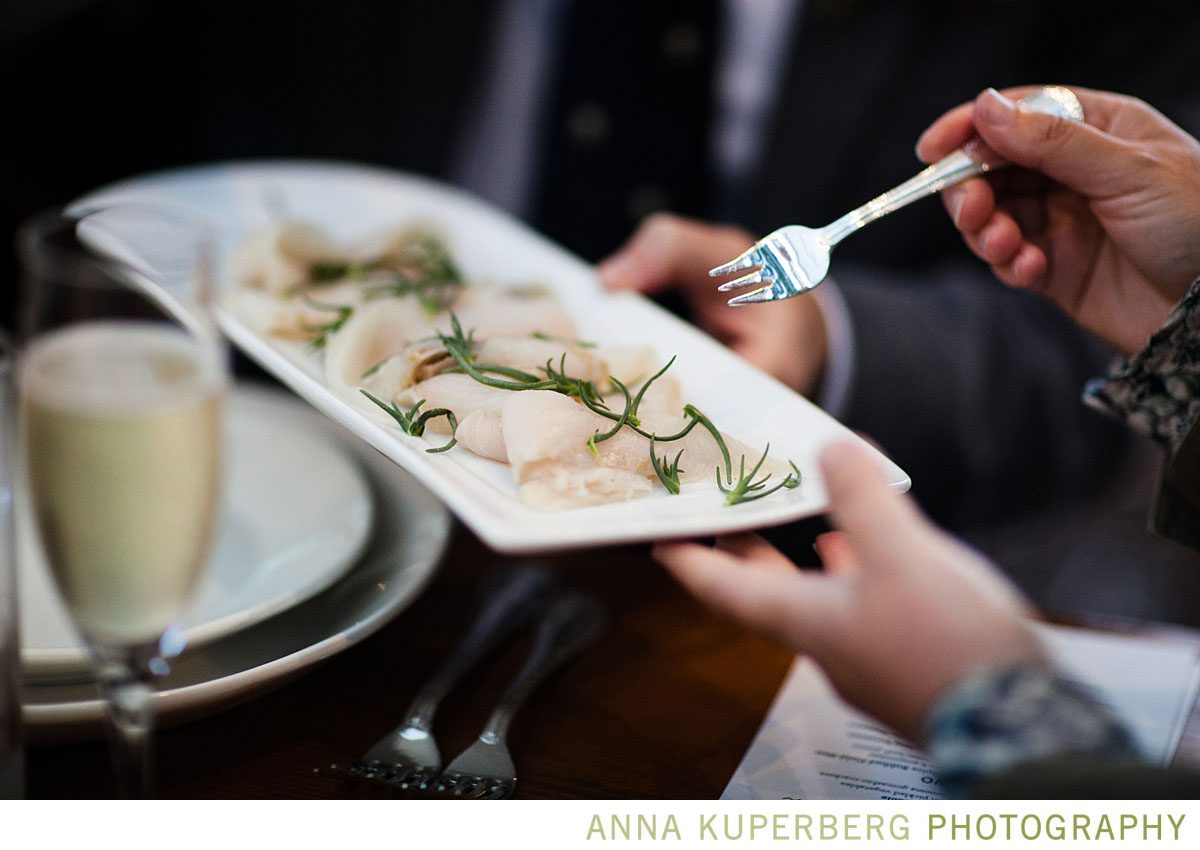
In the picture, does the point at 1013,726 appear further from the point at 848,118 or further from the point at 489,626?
the point at 848,118

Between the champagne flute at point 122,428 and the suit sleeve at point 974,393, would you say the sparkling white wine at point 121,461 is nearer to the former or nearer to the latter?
the champagne flute at point 122,428

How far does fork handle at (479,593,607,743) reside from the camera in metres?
0.83

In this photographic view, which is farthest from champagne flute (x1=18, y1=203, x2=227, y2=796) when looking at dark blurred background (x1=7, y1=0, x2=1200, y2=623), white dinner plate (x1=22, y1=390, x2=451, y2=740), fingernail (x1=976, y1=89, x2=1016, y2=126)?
dark blurred background (x1=7, y1=0, x2=1200, y2=623)

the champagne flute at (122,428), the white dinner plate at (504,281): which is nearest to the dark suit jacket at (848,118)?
the white dinner plate at (504,281)

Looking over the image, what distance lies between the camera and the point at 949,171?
969 millimetres

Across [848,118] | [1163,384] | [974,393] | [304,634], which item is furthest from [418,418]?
[848,118]

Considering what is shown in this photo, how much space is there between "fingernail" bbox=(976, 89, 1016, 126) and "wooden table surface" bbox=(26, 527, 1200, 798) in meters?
0.52

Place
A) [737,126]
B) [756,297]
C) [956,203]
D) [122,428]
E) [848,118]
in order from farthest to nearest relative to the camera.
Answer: [737,126] < [848,118] < [956,203] < [756,297] < [122,428]

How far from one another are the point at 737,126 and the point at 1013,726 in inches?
66.8

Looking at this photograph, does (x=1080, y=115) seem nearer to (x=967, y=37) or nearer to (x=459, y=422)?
(x=459, y=422)

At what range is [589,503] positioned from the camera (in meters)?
0.75

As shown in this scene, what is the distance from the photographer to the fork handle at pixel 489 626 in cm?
84

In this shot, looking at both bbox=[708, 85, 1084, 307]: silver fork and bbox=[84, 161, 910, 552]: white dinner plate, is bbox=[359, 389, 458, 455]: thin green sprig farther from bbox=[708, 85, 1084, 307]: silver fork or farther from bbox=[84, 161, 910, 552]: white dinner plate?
bbox=[708, 85, 1084, 307]: silver fork
